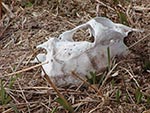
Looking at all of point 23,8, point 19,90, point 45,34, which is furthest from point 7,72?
point 23,8

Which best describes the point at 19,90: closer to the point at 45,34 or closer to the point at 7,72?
the point at 7,72

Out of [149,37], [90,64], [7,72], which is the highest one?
[7,72]

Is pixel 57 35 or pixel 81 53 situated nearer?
pixel 81 53
